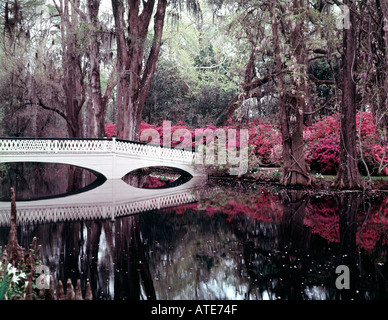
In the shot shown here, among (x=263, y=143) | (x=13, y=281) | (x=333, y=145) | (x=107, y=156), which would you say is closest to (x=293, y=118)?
(x=333, y=145)

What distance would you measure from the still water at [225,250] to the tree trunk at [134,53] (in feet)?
26.8

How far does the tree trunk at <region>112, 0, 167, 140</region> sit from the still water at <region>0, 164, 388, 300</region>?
8.17 m

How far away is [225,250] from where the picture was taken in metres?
5.48

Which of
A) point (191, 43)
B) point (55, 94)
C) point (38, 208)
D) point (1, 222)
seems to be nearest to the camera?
point (1, 222)

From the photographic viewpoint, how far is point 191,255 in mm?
5227

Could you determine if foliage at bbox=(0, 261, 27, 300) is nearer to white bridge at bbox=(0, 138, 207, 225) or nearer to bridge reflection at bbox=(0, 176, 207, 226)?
bridge reflection at bbox=(0, 176, 207, 226)

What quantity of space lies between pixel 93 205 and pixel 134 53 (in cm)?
884

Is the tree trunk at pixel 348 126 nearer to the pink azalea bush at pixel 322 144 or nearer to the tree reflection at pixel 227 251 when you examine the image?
the pink azalea bush at pixel 322 144

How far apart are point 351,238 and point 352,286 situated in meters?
2.17

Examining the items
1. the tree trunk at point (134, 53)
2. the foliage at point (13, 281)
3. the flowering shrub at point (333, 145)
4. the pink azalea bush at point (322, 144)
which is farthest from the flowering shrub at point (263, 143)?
the foliage at point (13, 281)

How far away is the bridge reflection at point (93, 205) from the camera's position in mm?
8016

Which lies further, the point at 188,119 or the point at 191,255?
the point at 188,119
